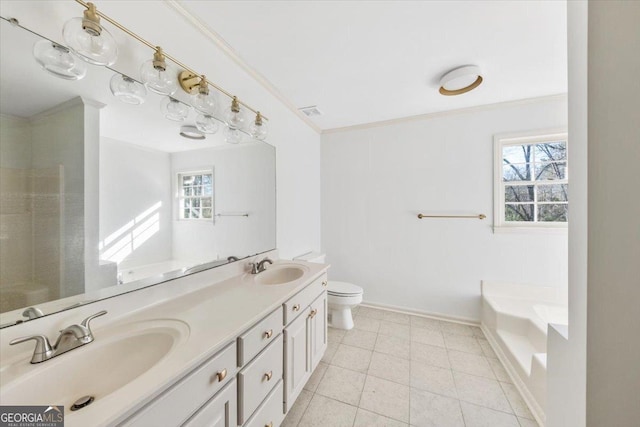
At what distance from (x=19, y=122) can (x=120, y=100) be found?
1.13 ft

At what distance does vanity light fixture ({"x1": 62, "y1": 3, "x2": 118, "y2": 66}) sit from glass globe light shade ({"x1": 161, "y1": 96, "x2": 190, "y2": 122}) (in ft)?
1.04

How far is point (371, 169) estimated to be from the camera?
2779 mm

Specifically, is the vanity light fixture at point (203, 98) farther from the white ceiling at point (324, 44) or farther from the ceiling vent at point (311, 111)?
the ceiling vent at point (311, 111)

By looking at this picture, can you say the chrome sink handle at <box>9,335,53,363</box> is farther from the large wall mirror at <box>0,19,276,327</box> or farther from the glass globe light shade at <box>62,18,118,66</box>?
the glass globe light shade at <box>62,18,118,66</box>

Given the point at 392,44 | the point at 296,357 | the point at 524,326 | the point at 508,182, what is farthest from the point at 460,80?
the point at 296,357

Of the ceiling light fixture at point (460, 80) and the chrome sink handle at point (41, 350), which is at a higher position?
the ceiling light fixture at point (460, 80)

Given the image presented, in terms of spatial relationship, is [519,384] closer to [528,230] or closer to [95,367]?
[528,230]

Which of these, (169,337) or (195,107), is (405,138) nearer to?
(195,107)

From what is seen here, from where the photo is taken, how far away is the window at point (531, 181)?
217 cm

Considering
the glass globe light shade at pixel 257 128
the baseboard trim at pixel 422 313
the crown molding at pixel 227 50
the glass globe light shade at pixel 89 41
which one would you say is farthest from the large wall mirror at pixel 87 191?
the baseboard trim at pixel 422 313

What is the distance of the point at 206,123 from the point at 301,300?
1.27m

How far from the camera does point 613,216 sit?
0.67 m

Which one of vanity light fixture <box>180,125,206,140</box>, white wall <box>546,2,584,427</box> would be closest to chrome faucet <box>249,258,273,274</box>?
vanity light fixture <box>180,125,206,140</box>

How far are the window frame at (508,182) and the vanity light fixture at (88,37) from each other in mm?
3084
